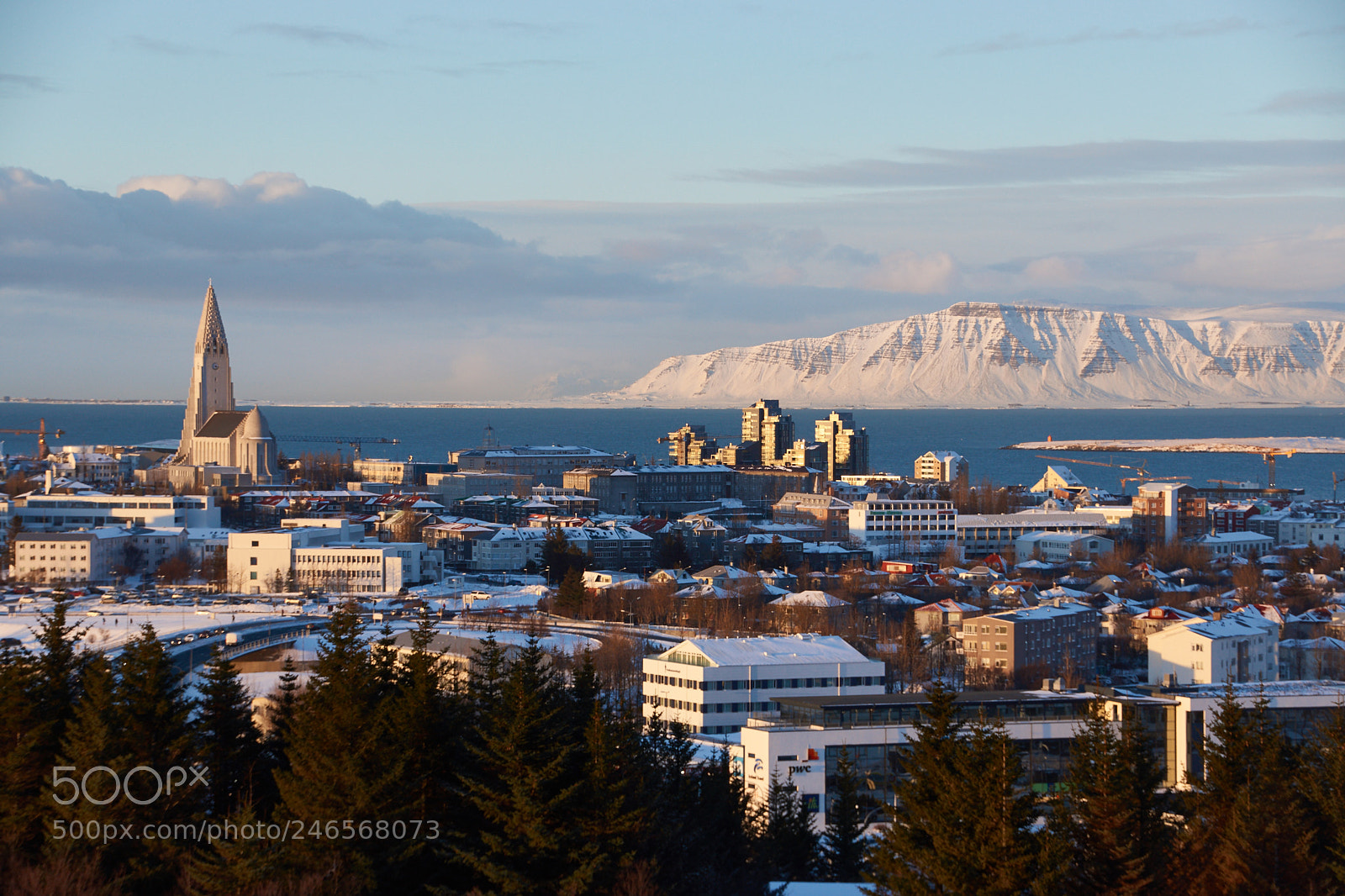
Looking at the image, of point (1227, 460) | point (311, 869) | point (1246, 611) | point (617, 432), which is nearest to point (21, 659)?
point (311, 869)

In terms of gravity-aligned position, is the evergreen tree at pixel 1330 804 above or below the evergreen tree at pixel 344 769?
below

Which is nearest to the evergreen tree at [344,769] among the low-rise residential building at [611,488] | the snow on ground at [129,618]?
the snow on ground at [129,618]

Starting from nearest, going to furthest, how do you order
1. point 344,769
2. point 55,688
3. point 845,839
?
point 344,769
point 55,688
point 845,839

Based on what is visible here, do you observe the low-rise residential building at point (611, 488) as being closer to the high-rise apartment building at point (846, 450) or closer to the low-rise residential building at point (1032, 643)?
the high-rise apartment building at point (846, 450)

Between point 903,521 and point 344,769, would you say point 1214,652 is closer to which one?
point 344,769

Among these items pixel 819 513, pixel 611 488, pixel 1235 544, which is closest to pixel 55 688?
pixel 1235 544

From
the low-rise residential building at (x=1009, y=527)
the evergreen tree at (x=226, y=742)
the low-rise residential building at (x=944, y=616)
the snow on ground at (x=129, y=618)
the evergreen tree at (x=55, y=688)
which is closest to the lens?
the evergreen tree at (x=55, y=688)
